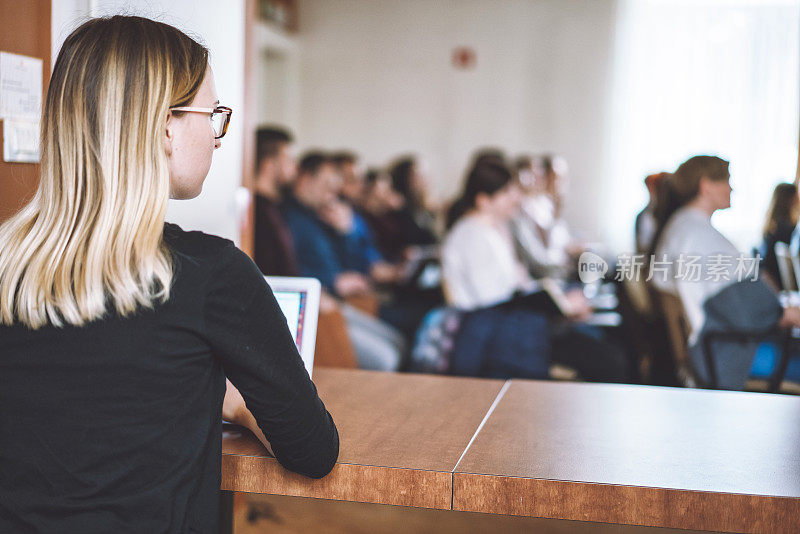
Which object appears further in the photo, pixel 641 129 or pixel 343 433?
pixel 641 129

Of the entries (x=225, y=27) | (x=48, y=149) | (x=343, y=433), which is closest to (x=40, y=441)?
(x=48, y=149)

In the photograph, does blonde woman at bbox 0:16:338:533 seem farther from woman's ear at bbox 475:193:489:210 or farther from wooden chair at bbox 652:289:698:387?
woman's ear at bbox 475:193:489:210

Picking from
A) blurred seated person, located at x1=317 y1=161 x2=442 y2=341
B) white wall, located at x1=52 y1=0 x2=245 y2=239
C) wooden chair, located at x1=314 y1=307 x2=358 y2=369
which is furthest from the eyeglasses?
blurred seated person, located at x1=317 y1=161 x2=442 y2=341

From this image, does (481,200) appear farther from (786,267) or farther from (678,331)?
(786,267)

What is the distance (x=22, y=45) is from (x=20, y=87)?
8cm

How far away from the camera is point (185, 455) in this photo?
3.19 ft

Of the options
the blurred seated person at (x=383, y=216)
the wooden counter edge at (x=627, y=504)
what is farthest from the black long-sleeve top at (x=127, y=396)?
the blurred seated person at (x=383, y=216)

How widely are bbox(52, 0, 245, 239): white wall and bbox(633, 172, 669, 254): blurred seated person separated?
1.19 m

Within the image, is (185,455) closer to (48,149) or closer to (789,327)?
(48,149)

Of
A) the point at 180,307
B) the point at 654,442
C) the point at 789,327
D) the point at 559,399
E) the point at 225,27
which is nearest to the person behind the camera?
the point at 180,307

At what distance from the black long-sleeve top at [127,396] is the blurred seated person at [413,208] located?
5.11m

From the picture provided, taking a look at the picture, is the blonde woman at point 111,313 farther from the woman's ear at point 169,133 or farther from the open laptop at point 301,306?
the open laptop at point 301,306

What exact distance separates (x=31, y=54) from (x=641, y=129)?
1.82 m

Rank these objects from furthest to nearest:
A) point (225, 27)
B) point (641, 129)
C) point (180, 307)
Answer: point (641, 129)
point (225, 27)
point (180, 307)
